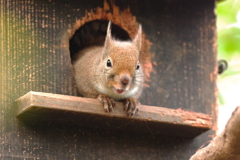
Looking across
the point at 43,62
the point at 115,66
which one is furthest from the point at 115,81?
the point at 43,62

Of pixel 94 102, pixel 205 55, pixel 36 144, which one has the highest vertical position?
pixel 205 55

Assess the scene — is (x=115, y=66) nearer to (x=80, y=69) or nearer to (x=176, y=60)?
(x=80, y=69)

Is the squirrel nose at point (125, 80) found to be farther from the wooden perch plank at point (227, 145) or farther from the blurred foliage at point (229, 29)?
the blurred foliage at point (229, 29)

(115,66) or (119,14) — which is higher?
(119,14)

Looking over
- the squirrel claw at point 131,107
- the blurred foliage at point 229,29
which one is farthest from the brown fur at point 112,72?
the blurred foliage at point 229,29

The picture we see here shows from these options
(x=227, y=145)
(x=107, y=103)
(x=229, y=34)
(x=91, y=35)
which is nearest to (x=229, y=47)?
(x=229, y=34)

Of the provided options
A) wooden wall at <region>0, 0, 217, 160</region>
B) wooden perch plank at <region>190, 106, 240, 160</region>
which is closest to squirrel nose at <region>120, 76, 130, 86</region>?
wooden wall at <region>0, 0, 217, 160</region>
